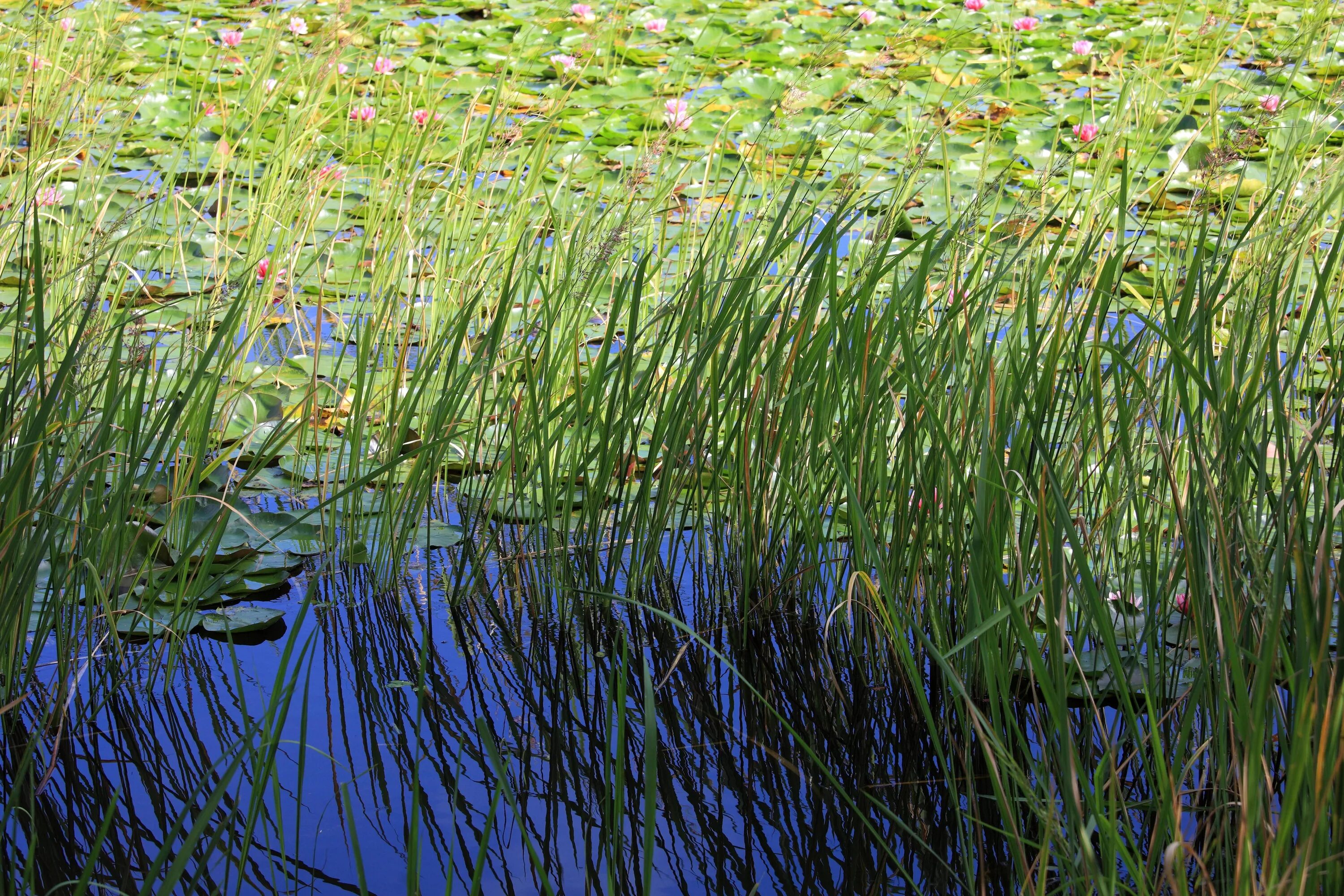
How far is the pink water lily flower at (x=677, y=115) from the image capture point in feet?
6.76

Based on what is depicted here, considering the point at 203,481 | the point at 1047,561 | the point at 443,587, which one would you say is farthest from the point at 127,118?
the point at 1047,561

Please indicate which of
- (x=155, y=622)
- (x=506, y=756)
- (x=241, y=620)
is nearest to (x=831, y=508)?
(x=506, y=756)

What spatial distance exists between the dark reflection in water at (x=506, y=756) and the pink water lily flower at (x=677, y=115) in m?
0.81

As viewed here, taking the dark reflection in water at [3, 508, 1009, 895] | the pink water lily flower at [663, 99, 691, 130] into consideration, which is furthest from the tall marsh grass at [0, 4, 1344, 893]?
the pink water lily flower at [663, 99, 691, 130]

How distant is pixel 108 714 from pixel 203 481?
Answer: 26.5 inches

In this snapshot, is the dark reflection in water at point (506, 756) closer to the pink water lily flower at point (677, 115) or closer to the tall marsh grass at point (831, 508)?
the tall marsh grass at point (831, 508)

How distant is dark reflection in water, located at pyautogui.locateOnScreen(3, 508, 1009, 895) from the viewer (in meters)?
1.12

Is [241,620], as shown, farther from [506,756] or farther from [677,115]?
[677,115]

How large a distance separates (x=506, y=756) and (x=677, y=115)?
4.25 ft

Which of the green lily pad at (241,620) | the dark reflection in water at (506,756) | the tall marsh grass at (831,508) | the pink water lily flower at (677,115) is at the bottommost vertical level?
the dark reflection in water at (506,756)

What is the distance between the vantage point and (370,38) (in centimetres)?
520

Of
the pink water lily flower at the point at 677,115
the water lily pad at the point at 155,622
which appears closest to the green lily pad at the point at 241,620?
the water lily pad at the point at 155,622

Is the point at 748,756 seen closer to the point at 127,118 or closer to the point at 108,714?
the point at 108,714

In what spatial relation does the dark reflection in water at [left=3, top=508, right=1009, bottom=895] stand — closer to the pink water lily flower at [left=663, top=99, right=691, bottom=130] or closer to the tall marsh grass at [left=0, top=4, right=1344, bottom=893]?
the tall marsh grass at [left=0, top=4, right=1344, bottom=893]
